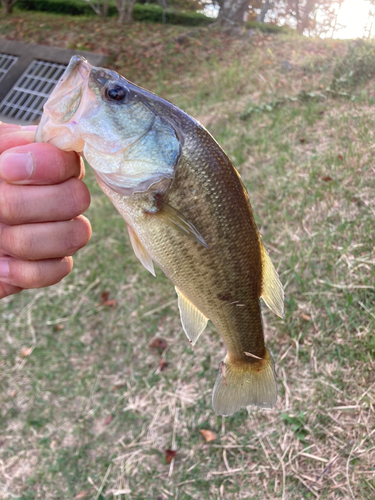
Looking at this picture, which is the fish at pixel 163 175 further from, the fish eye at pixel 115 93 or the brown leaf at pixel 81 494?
the brown leaf at pixel 81 494

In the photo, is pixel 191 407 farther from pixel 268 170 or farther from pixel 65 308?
pixel 268 170

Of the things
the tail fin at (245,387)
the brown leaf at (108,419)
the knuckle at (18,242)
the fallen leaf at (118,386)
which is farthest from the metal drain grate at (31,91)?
the tail fin at (245,387)

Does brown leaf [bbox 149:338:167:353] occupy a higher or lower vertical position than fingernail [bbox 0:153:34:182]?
lower

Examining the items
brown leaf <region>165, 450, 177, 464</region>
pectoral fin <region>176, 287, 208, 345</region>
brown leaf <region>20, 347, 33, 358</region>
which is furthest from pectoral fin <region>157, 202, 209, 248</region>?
brown leaf <region>20, 347, 33, 358</region>

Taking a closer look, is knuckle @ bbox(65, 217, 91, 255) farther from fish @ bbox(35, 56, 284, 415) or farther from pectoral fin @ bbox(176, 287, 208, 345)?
pectoral fin @ bbox(176, 287, 208, 345)

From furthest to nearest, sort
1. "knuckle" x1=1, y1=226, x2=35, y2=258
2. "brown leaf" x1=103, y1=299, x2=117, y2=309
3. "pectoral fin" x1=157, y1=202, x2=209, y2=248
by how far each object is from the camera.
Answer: "brown leaf" x1=103, y1=299, x2=117, y2=309
"knuckle" x1=1, y1=226, x2=35, y2=258
"pectoral fin" x1=157, y1=202, x2=209, y2=248

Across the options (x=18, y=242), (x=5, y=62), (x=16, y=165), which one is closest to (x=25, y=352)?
(x=18, y=242)

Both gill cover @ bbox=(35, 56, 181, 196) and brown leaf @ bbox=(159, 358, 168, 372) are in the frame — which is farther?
brown leaf @ bbox=(159, 358, 168, 372)
